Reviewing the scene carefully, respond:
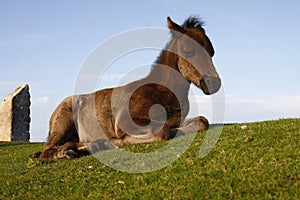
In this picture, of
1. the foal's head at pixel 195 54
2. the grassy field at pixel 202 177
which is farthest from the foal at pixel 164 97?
Answer: the grassy field at pixel 202 177

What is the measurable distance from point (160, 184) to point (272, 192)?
228cm

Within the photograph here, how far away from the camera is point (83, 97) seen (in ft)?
49.4

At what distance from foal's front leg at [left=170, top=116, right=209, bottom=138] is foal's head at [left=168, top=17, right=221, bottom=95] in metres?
1.01

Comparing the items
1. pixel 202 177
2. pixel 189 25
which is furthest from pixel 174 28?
pixel 202 177

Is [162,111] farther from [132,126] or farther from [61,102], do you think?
[61,102]

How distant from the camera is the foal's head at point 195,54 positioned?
1212 centimetres

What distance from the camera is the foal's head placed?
39.8 ft

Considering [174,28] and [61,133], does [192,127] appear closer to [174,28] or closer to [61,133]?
[174,28]

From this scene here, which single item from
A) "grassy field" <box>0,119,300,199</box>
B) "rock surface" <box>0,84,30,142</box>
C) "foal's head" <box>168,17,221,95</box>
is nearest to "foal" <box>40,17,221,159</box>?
"foal's head" <box>168,17,221,95</box>

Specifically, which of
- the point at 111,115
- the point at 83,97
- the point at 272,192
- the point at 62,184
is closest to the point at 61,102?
the point at 83,97

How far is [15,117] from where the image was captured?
1502 inches

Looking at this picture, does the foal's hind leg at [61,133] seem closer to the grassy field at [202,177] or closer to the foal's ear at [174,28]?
the grassy field at [202,177]

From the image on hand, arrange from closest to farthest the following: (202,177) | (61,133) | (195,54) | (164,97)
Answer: (202,177) → (195,54) → (164,97) → (61,133)

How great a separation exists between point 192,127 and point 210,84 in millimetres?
1502
